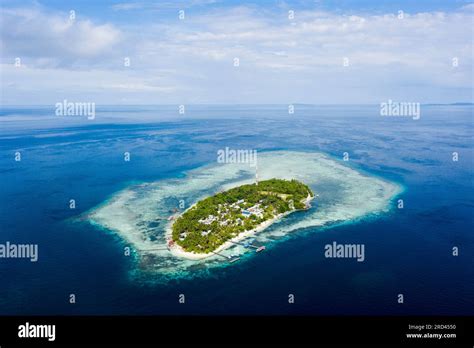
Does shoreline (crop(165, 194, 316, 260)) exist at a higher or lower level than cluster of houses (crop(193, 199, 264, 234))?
lower

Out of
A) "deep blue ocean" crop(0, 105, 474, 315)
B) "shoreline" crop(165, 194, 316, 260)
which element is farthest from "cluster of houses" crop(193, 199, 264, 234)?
"deep blue ocean" crop(0, 105, 474, 315)

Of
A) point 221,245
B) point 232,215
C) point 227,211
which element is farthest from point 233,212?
point 221,245

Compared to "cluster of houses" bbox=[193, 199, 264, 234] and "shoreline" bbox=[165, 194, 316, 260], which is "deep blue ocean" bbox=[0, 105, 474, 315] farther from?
"cluster of houses" bbox=[193, 199, 264, 234]

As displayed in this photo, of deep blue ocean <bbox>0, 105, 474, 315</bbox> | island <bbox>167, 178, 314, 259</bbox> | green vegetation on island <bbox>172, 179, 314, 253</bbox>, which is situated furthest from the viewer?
green vegetation on island <bbox>172, 179, 314, 253</bbox>

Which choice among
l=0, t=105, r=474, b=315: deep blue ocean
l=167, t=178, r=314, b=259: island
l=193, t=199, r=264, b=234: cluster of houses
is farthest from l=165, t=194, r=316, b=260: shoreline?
l=0, t=105, r=474, b=315: deep blue ocean

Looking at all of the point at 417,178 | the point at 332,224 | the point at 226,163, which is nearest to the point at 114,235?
the point at 332,224

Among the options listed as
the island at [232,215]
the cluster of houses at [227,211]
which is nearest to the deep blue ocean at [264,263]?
the island at [232,215]

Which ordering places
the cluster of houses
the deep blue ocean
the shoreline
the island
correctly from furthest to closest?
the cluster of houses < the island < the shoreline < the deep blue ocean

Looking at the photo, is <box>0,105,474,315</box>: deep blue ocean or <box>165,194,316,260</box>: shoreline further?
<box>165,194,316,260</box>: shoreline

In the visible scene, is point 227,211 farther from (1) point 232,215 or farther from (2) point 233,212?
(1) point 232,215
